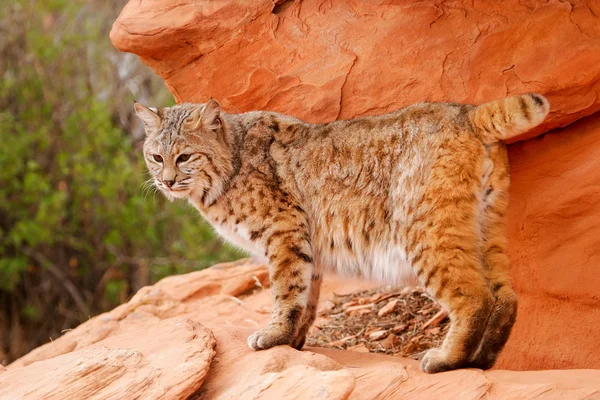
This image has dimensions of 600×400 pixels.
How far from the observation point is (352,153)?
514 cm

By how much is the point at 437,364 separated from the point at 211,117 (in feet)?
7.09

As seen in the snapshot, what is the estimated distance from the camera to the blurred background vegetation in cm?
1097

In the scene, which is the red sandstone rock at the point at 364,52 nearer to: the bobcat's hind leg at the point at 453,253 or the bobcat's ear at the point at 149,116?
the bobcat's ear at the point at 149,116

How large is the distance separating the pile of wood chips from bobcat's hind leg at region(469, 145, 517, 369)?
41.3 inches

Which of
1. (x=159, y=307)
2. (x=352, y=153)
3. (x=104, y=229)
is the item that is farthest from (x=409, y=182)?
(x=104, y=229)

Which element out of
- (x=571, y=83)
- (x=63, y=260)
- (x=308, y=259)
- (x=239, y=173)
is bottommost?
(x=63, y=260)

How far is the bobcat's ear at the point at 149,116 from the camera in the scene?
5535 mm

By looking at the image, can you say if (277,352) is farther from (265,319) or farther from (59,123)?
(59,123)

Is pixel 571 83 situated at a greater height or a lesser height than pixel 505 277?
greater

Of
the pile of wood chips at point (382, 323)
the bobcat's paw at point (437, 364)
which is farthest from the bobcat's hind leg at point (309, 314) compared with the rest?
the bobcat's paw at point (437, 364)

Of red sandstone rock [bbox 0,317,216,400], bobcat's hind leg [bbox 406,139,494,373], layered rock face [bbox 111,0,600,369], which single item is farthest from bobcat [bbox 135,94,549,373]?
red sandstone rock [bbox 0,317,216,400]

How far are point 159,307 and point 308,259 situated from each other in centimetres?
245

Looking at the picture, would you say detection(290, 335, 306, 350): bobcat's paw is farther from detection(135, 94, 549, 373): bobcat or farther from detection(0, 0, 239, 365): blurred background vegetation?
detection(0, 0, 239, 365): blurred background vegetation

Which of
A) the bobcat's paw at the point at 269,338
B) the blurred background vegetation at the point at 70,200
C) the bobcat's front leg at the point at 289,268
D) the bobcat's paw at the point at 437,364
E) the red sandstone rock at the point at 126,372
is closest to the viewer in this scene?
the red sandstone rock at the point at 126,372
